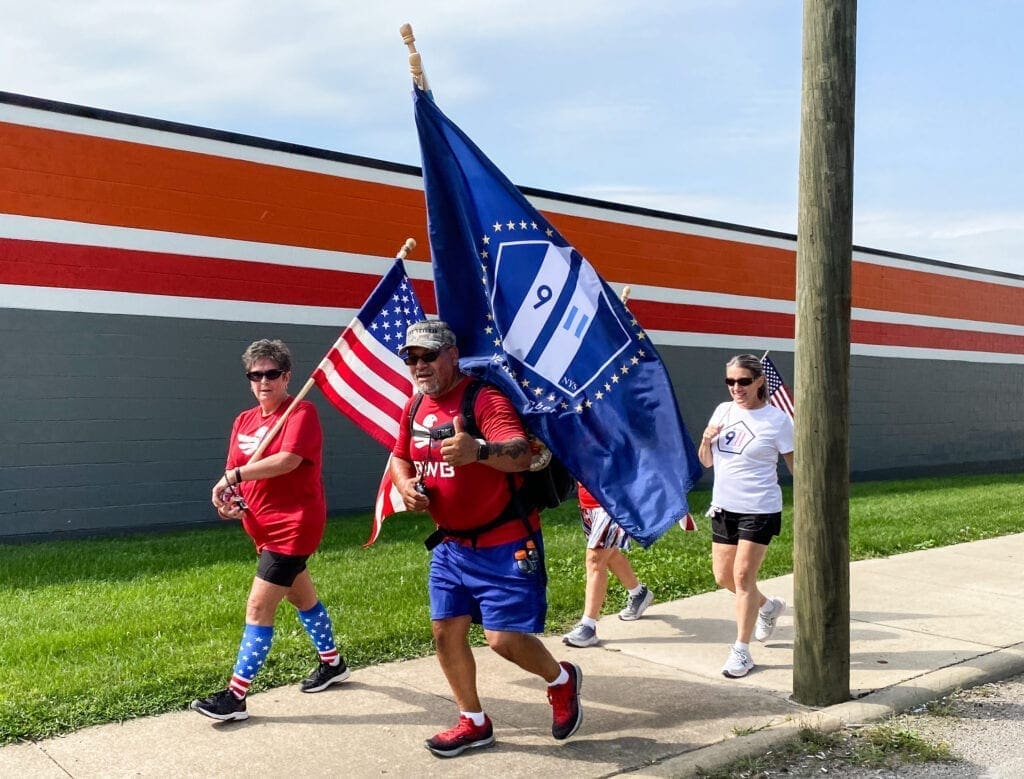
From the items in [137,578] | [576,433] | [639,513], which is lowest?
[137,578]

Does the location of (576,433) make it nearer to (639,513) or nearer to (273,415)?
(639,513)

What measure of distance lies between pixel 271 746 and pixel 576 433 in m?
1.92

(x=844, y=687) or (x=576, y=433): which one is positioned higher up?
(x=576, y=433)

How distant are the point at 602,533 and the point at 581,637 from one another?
2.08 feet

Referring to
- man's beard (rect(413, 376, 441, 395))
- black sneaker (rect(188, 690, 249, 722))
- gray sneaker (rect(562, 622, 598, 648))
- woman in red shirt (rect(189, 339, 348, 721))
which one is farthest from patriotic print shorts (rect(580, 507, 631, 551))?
black sneaker (rect(188, 690, 249, 722))

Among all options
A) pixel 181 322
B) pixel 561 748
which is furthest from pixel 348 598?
pixel 181 322

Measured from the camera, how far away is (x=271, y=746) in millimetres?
4707

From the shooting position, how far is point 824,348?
5305 mm

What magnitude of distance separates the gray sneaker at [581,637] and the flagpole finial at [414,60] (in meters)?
3.29

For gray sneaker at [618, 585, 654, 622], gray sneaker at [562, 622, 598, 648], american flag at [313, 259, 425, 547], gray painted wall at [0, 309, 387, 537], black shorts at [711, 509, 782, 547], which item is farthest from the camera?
gray painted wall at [0, 309, 387, 537]

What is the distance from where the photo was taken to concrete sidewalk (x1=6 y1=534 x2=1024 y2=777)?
451 centimetres

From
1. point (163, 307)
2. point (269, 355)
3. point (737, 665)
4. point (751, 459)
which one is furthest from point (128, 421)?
point (737, 665)

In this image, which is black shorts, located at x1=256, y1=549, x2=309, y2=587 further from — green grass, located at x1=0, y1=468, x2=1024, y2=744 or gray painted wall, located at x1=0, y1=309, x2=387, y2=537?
gray painted wall, located at x1=0, y1=309, x2=387, y2=537

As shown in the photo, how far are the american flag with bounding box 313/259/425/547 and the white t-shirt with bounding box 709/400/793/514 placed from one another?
185 centimetres
